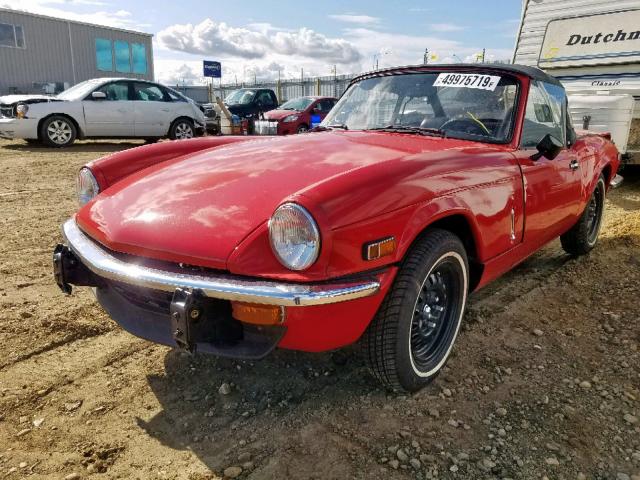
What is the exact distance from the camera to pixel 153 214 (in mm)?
2178

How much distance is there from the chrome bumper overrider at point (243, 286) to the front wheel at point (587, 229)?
288 cm

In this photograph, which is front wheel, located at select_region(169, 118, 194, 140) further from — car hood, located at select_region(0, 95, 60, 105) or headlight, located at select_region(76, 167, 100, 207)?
headlight, located at select_region(76, 167, 100, 207)

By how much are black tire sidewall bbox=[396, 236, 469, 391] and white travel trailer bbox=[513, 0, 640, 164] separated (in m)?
5.48

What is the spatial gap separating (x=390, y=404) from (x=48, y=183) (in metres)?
6.12

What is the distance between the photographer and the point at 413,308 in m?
2.10

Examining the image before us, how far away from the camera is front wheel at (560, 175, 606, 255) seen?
4.11 m

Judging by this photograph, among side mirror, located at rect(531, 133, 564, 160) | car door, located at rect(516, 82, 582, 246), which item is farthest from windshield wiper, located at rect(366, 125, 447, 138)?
side mirror, located at rect(531, 133, 564, 160)

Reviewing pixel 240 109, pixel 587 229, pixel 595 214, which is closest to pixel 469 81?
pixel 587 229

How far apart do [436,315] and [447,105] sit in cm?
136

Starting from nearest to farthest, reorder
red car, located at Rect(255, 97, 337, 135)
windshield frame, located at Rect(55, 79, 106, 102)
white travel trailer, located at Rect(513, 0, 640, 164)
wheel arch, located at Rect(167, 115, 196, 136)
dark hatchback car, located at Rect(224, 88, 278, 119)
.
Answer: white travel trailer, located at Rect(513, 0, 640, 164)
windshield frame, located at Rect(55, 79, 106, 102)
wheel arch, located at Rect(167, 115, 196, 136)
red car, located at Rect(255, 97, 337, 135)
dark hatchback car, located at Rect(224, 88, 278, 119)

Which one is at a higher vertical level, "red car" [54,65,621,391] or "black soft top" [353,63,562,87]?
"black soft top" [353,63,562,87]

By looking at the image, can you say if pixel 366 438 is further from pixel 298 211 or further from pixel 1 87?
pixel 1 87

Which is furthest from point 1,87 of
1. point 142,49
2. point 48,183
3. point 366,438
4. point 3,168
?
point 366,438

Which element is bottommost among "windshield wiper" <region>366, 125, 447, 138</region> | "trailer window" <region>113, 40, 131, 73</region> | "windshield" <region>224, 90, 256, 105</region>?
"windshield wiper" <region>366, 125, 447, 138</region>
